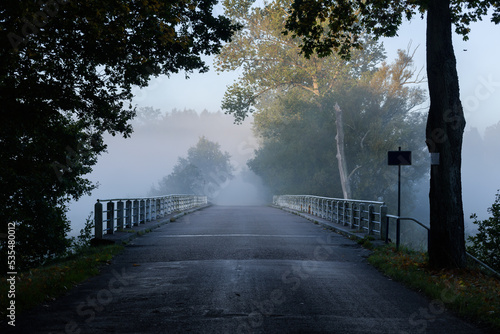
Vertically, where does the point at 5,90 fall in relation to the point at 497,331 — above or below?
above

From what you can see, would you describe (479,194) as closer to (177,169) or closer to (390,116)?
(177,169)

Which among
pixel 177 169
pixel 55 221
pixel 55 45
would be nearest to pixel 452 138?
pixel 55 45

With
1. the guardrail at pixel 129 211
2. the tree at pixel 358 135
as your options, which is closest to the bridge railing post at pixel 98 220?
the guardrail at pixel 129 211

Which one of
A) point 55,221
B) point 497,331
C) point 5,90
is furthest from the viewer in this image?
point 55,221

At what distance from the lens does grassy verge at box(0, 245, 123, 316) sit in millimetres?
7645

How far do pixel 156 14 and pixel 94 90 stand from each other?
11.0ft

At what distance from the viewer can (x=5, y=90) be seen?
13.0 metres

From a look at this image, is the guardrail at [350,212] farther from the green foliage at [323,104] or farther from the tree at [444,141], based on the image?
the green foliage at [323,104]

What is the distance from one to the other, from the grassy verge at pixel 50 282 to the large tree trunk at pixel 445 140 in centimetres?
722

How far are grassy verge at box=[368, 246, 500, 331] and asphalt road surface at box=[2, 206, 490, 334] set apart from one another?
10.0 inches

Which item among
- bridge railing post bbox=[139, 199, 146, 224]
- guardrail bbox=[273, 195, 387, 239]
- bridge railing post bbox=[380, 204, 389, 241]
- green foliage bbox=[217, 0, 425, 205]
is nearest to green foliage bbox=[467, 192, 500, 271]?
guardrail bbox=[273, 195, 387, 239]

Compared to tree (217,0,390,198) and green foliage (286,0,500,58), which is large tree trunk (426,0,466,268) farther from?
tree (217,0,390,198)

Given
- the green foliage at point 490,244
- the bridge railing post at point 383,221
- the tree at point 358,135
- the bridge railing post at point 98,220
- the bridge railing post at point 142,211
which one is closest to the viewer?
the bridge railing post at point 98,220

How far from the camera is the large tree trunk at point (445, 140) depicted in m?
11.0
